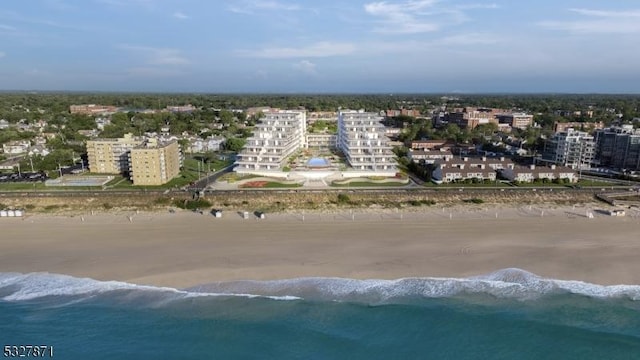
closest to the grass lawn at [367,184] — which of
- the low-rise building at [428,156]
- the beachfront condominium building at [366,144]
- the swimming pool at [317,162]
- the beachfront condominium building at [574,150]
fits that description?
the beachfront condominium building at [366,144]

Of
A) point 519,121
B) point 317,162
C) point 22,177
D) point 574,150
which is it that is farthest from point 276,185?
point 519,121

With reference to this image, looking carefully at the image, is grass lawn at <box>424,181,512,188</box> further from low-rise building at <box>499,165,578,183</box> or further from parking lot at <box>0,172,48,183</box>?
parking lot at <box>0,172,48,183</box>

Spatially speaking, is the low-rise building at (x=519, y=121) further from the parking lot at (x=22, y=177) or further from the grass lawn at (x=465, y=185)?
the parking lot at (x=22, y=177)

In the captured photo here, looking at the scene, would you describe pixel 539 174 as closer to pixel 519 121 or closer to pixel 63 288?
pixel 63 288

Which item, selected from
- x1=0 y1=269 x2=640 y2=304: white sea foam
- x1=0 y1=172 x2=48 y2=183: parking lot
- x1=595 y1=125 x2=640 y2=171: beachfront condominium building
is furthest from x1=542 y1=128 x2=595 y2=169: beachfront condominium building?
x1=0 y1=172 x2=48 y2=183: parking lot

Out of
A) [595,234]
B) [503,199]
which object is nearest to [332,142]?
[503,199]

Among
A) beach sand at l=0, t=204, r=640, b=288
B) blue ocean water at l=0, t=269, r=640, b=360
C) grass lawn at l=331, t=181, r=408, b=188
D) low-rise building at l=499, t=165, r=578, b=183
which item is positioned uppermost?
low-rise building at l=499, t=165, r=578, b=183
